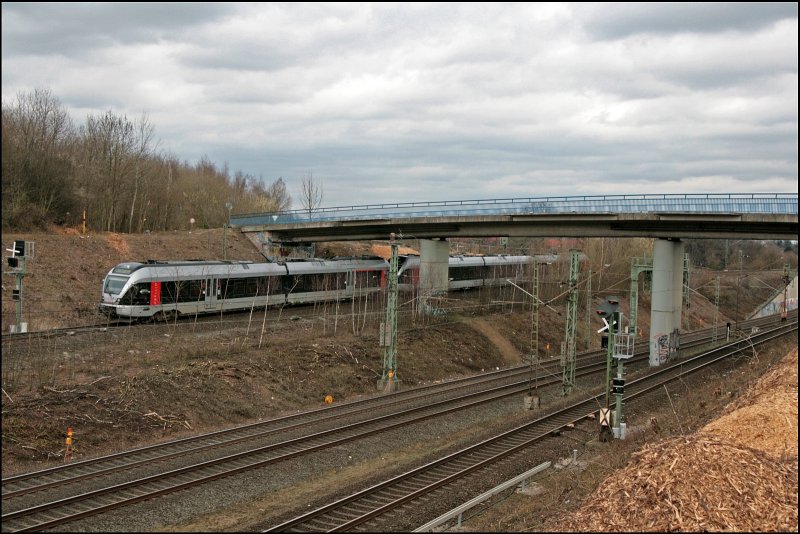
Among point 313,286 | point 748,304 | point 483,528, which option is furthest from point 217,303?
point 748,304

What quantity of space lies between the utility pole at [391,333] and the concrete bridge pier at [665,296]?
63.9 feet

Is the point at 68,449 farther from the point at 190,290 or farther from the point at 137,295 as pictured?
the point at 190,290

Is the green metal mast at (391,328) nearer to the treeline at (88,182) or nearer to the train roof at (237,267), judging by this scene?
the train roof at (237,267)

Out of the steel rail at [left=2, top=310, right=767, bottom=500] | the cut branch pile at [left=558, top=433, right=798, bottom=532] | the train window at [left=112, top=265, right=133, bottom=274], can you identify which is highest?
the train window at [left=112, top=265, right=133, bottom=274]

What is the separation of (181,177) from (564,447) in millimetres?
69139

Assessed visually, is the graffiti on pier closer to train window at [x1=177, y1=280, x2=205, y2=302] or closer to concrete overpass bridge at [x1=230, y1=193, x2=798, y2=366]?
concrete overpass bridge at [x1=230, y1=193, x2=798, y2=366]

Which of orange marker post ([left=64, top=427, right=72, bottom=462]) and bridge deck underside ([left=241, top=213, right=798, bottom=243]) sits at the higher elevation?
bridge deck underside ([left=241, top=213, right=798, bottom=243])

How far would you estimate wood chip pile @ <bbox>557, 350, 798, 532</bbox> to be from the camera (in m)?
10.3

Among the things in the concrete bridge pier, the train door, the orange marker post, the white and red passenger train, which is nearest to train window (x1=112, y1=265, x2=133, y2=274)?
the white and red passenger train

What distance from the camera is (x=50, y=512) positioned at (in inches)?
537

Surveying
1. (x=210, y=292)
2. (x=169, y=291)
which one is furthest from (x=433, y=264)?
(x=169, y=291)

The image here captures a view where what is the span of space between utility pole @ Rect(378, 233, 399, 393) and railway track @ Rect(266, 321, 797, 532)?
841 cm

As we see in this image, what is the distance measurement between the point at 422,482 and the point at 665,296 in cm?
3065

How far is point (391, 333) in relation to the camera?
100 ft
